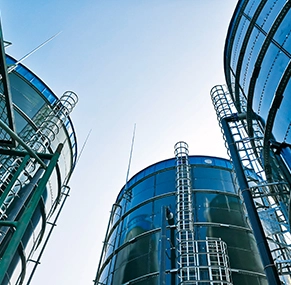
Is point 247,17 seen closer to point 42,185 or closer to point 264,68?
point 264,68

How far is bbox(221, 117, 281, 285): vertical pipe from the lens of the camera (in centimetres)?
677

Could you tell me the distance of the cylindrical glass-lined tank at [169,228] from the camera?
10.2 metres

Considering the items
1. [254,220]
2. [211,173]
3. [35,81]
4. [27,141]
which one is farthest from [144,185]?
[254,220]

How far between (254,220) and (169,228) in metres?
4.42

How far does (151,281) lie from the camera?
10.2 meters

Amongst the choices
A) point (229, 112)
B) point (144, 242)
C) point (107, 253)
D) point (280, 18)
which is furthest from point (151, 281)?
point (280, 18)

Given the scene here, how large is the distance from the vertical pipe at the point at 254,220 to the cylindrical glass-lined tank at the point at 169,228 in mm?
2172

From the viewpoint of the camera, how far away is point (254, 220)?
7.97m

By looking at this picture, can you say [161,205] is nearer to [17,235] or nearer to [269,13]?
[269,13]

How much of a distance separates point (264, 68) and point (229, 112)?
15.3 ft

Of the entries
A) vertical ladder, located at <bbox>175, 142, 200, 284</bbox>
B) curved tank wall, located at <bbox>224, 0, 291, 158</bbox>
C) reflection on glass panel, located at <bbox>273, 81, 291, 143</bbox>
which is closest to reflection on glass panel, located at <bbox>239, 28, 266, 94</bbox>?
curved tank wall, located at <bbox>224, 0, 291, 158</bbox>

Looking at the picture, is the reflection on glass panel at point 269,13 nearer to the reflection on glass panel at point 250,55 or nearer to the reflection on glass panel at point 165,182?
the reflection on glass panel at point 250,55

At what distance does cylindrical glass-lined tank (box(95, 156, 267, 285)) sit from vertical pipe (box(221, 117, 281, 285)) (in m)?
2.17

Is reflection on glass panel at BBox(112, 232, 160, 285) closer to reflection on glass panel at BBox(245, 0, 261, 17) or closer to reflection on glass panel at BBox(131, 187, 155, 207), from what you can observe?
reflection on glass panel at BBox(131, 187, 155, 207)
